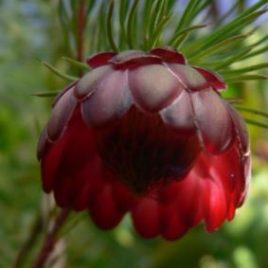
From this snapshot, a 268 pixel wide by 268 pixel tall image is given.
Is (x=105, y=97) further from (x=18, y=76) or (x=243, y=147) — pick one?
(x=18, y=76)

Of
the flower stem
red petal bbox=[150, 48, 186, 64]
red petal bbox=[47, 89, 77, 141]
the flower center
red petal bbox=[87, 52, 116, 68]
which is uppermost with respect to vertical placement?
red petal bbox=[150, 48, 186, 64]

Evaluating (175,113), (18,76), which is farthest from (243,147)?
(18,76)

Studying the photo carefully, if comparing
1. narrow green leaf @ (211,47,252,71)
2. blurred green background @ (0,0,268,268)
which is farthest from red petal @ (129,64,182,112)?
blurred green background @ (0,0,268,268)

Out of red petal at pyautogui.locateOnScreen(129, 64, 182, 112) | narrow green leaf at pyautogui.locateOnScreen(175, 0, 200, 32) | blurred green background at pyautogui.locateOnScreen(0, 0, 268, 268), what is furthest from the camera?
blurred green background at pyautogui.locateOnScreen(0, 0, 268, 268)

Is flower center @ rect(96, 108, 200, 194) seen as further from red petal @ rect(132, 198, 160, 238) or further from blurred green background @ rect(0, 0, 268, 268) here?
blurred green background @ rect(0, 0, 268, 268)

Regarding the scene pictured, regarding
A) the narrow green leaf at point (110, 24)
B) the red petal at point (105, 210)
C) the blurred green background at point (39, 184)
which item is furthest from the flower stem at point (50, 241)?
the blurred green background at point (39, 184)

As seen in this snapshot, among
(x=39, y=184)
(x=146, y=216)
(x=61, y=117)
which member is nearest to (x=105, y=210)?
(x=146, y=216)

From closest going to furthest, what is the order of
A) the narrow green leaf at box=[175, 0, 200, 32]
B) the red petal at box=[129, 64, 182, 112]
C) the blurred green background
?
the red petal at box=[129, 64, 182, 112]
the narrow green leaf at box=[175, 0, 200, 32]
the blurred green background
